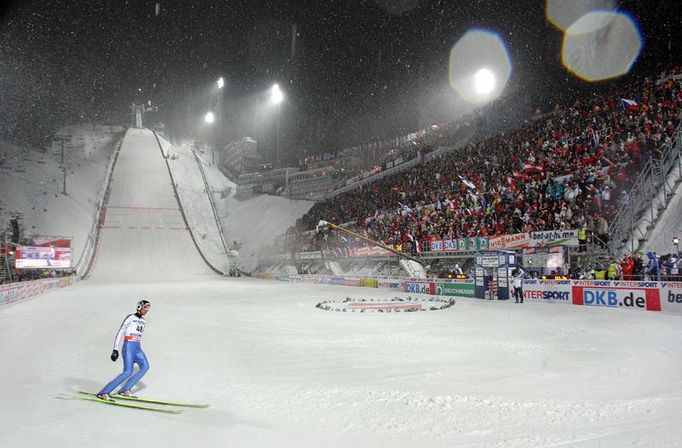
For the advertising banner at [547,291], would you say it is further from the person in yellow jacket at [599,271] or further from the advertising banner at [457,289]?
the advertising banner at [457,289]

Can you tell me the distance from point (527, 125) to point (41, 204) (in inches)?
1863

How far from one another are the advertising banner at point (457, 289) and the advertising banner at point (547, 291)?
2507 millimetres

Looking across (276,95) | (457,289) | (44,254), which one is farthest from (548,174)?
(276,95)

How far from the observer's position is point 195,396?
6.71 metres

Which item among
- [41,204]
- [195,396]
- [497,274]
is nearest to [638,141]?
[497,274]

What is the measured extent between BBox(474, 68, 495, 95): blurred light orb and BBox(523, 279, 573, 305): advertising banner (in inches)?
1029

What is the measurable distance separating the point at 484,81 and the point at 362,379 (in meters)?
38.5

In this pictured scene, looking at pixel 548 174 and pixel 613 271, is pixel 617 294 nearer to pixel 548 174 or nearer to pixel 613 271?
pixel 613 271

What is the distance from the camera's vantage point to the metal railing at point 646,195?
1886 centimetres

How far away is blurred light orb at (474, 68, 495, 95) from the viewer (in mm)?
40000

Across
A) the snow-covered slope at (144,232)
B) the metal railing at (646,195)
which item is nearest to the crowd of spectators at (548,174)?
the metal railing at (646,195)

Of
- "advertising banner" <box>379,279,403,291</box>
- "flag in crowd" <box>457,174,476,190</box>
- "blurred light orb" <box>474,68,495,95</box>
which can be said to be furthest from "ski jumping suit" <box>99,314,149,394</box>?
"blurred light orb" <box>474,68,495,95</box>

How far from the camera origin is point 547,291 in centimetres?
1873

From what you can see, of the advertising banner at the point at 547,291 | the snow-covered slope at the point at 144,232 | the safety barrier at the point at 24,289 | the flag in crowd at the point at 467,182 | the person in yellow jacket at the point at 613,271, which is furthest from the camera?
the snow-covered slope at the point at 144,232
